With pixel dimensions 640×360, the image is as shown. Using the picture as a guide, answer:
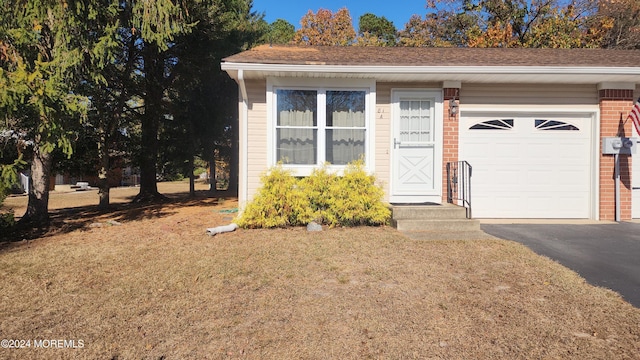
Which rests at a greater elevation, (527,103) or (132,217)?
(527,103)

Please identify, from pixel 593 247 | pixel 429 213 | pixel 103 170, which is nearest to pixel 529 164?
pixel 593 247

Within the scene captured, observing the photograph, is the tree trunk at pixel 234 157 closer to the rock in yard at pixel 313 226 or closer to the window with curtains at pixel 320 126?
the window with curtains at pixel 320 126

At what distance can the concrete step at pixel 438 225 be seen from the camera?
18.4 feet

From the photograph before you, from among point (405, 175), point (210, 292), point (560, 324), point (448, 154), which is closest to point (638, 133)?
point (448, 154)

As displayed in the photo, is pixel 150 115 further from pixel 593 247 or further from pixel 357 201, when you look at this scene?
pixel 593 247

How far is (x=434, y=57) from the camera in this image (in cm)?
702

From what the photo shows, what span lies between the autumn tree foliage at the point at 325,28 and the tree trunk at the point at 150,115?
45.4 ft

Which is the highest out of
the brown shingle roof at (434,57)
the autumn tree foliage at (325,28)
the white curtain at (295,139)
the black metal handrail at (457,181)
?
the autumn tree foliage at (325,28)

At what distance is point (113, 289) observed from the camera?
3.46 metres

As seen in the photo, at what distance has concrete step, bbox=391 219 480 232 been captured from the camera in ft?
18.4

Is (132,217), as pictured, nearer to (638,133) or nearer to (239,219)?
(239,219)

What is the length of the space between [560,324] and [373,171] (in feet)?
14.0

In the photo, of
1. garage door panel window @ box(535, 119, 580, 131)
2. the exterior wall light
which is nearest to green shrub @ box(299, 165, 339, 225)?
the exterior wall light

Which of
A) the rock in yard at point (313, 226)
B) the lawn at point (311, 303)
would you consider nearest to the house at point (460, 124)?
the rock in yard at point (313, 226)
